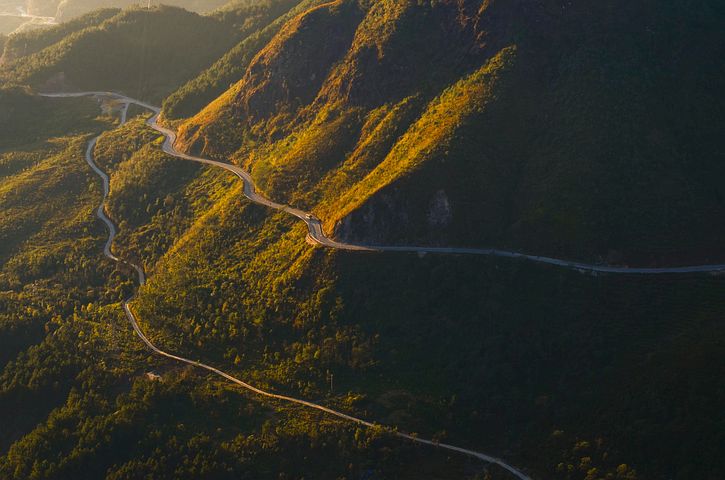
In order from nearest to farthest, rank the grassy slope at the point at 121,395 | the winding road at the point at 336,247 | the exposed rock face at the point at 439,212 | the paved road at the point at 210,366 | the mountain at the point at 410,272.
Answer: the paved road at the point at 210,366 < the mountain at the point at 410,272 < the grassy slope at the point at 121,395 < the winding road at the point at 336,247 < the exposed rock face at the point at 439,212

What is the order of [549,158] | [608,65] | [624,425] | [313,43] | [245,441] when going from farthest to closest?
[313,43]
[608,65]
[549,158]
[245,441]
[624,425]

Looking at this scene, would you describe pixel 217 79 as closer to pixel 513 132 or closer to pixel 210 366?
pixel 513 132

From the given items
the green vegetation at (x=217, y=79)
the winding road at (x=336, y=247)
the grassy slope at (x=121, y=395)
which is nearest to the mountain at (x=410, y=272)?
the grassy slope at (x=121, y=395)

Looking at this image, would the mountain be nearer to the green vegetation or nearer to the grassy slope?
the grassy slope

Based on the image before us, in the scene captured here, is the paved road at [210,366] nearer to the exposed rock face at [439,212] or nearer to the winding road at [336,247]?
the winding road at [336,247]

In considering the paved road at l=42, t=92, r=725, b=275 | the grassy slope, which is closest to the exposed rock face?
the paved road at l=42, t=92, r=725, b=275

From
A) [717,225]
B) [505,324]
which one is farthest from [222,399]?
[717,225]

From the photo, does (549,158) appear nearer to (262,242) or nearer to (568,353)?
(568,353)
